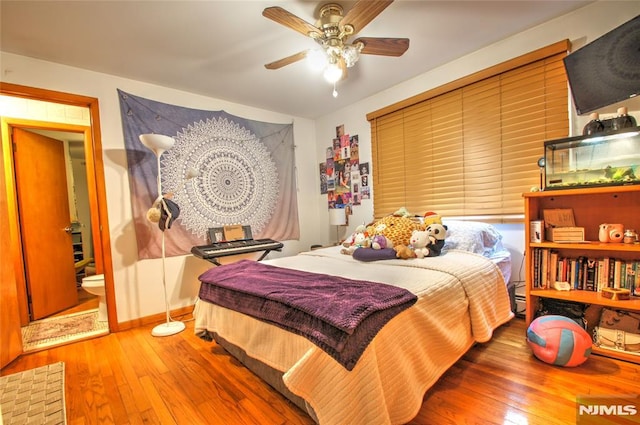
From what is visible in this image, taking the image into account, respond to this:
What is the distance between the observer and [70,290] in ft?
10.8

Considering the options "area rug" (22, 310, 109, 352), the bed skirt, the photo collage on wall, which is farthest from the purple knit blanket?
the photo collage on wall

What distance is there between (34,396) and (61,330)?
4.21ft

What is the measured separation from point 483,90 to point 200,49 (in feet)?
8.15

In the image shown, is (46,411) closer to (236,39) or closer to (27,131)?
(236,39)

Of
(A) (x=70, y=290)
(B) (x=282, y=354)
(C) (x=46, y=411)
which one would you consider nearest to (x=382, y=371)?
(B) (x=282, y=354)

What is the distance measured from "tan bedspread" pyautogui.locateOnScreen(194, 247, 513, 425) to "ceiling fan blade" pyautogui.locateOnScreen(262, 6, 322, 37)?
153 centimetres

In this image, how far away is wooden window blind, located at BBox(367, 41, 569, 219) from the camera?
2.17 m

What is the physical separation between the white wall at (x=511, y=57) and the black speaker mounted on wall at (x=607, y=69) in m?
0.20

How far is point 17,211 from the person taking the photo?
278cm

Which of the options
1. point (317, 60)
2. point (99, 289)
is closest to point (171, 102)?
point (317, 60)

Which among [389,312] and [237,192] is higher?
[237,192]

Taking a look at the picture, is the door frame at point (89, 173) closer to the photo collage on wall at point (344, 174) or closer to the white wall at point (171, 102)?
the white wall at point (171, 102)

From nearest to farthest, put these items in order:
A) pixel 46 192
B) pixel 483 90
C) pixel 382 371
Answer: pixel 382 371 < pixel 483 90 < pixel 46 192

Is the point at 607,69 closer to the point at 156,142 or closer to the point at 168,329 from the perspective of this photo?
the point at 156,142
